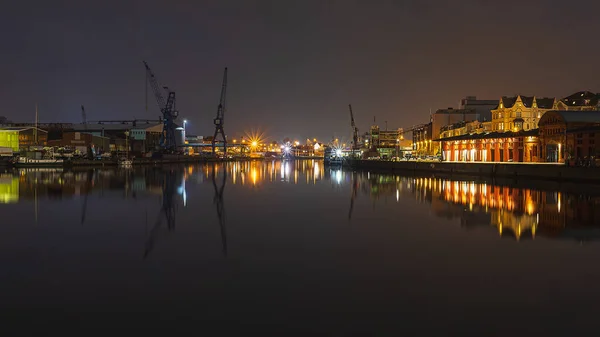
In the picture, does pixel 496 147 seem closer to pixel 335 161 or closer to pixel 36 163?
pixel 335 161

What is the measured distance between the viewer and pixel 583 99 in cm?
6775

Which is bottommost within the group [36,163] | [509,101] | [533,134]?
[36,163]

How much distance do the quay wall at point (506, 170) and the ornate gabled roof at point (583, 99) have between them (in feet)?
89.4

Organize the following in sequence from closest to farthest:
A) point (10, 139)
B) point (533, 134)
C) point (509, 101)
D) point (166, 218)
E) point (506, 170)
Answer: point (166, 218) → point (506, 170) → point (533, 134) → point (509, 101) → point (10, 139)

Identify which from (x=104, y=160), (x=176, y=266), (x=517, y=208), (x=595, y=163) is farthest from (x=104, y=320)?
(x=104, y=160)

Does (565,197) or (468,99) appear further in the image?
(468,99)

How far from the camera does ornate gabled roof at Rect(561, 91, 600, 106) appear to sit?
219 feet

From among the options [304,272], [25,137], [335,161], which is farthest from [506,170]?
[25,137]

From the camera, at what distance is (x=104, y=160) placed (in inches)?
2908

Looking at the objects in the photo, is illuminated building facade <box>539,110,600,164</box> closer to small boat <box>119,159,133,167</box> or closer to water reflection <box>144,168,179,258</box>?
water reflection <box>144,168,179,258</box>

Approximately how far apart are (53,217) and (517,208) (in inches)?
710

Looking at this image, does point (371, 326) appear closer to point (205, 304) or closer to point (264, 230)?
point (205, 304)

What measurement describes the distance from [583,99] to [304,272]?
72826 millimetres

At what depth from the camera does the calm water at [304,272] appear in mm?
6262
